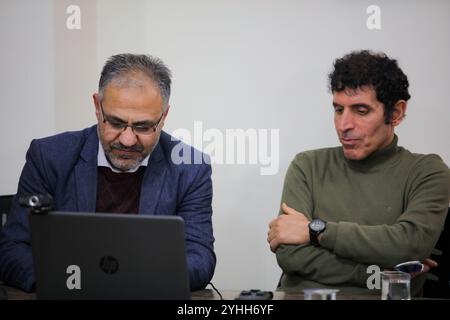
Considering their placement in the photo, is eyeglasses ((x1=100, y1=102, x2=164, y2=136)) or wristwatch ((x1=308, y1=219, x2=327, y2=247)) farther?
eyeglasses ((x1=100, y1=102, x2=164, y2=136))

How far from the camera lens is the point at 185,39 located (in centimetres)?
336

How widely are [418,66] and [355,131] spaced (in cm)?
56

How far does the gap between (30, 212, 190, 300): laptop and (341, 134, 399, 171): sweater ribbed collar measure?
1.31 m

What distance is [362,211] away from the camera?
2.95 metres

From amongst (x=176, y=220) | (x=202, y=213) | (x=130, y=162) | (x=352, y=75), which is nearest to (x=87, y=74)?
(x=130, y=162)

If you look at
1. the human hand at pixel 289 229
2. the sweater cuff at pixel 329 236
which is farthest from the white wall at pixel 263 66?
the sweater cuff at pixel 329 236

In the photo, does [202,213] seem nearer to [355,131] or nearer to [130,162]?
[130,162]

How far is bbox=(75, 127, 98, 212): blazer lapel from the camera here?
2.91 metres

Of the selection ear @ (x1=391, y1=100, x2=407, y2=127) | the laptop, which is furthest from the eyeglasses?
ear @ (x1=391, y1=100, x2=407, y2=127)

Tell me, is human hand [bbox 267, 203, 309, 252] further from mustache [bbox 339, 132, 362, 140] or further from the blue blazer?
mustache [bbox 339, 132, 362, 140]

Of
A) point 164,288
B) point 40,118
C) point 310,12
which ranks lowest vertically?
point 164,288

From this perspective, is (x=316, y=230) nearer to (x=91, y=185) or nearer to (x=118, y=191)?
(x=118, y=191)

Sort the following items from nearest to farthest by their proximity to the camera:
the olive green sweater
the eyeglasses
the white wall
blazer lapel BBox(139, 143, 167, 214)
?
the olive green sweater → blazer lapel BBox(139, 143, 167, 214) → the eyeglasses → the white wall

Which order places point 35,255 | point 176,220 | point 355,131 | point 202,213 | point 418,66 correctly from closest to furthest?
point 176,220 < point 35,255 < point 202,213 < point 355,131 < point 418,66
